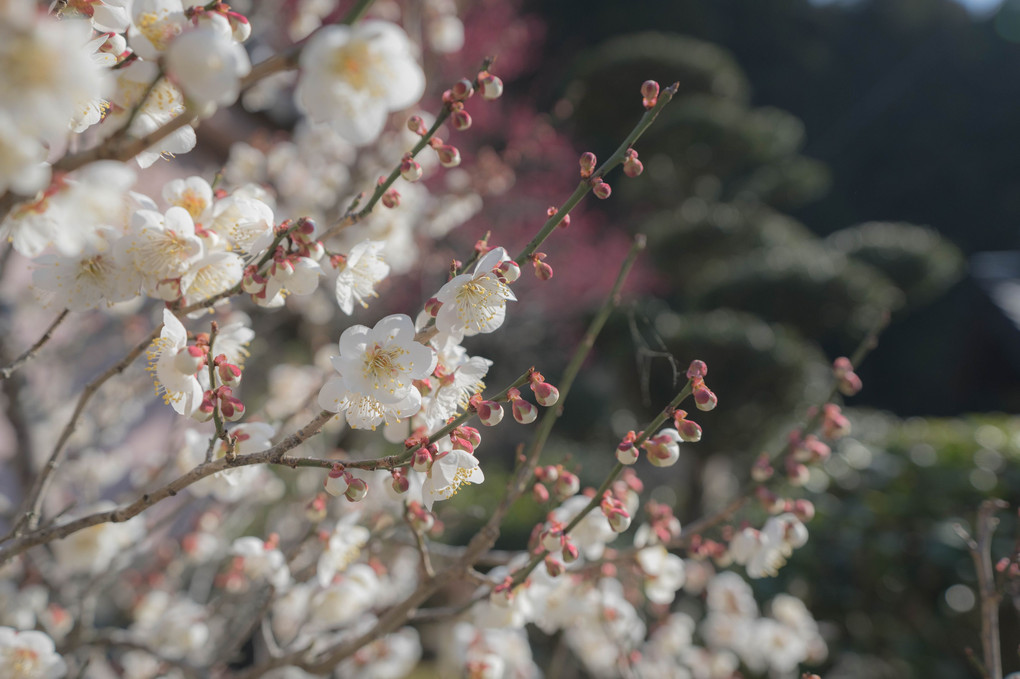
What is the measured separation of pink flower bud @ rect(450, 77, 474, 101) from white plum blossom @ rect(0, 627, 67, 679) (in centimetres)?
93

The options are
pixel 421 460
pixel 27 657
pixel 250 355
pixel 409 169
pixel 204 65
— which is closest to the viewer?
pixel 204 65

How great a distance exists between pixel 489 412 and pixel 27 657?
0.79 m

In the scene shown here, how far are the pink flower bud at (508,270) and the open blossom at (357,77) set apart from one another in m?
0.22

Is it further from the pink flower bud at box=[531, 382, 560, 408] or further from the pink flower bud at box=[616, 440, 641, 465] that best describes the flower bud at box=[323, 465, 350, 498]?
the pink flower bud at box=[616, 440, 641, 465]

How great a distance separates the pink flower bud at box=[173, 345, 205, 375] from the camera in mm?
662

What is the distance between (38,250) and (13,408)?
1588mm

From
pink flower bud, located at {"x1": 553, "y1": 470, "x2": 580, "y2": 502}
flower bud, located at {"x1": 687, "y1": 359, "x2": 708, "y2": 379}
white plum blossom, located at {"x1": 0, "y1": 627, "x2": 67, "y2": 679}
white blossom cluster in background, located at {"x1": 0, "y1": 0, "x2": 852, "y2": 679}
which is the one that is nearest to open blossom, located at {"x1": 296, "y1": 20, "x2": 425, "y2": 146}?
white blossom cluster in background, located at {"x1": 0, "y1": 0, "x2": 852, "y2": 679}

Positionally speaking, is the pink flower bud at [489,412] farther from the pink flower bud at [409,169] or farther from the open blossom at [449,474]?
the pink flower bud at [409,169]

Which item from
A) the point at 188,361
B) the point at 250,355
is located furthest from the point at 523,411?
the point at 250,355

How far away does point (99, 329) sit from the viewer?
2.75 m

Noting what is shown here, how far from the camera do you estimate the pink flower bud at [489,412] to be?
661 mm

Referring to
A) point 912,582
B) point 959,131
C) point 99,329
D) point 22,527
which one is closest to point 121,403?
point 99,329

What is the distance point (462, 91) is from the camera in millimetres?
716

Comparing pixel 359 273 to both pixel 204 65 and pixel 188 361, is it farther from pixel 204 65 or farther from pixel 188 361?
pixel 204 65
